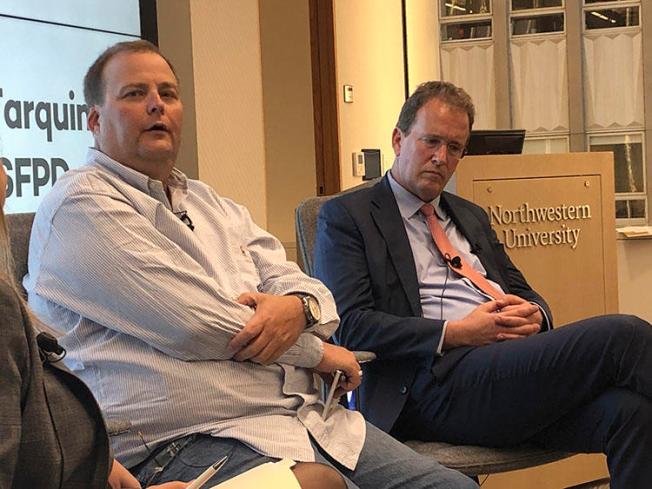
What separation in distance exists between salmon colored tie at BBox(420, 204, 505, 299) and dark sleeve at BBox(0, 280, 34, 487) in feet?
5.58

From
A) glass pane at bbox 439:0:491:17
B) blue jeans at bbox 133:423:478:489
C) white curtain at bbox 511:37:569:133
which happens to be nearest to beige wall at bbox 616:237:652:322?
white curtain at bbox 511:37:569:133

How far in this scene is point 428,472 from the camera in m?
1.98

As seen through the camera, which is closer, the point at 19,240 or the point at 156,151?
the point at 19,240

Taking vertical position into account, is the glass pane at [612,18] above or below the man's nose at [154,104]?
above

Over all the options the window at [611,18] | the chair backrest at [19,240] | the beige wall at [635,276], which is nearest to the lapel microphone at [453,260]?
the chair backrest at [19,240]

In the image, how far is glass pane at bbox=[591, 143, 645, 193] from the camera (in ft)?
24.6

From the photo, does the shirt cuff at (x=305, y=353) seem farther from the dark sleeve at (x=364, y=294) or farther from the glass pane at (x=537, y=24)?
the glass pane at (x=537, y=24)

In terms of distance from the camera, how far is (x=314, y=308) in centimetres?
205

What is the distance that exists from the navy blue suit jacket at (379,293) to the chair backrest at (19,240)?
84 centimetres

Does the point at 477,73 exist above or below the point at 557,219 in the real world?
above

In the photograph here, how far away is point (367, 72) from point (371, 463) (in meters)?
4.76

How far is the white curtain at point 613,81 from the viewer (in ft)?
24.4

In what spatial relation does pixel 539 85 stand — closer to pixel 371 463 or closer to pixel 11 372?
pixel 371 463

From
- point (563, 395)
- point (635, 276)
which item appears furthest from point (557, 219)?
point (635, 276)
